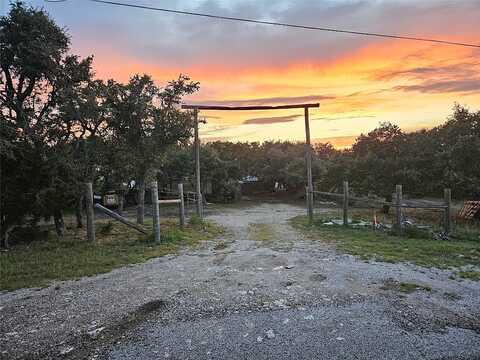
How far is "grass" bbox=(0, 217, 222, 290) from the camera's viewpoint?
17.4 ft

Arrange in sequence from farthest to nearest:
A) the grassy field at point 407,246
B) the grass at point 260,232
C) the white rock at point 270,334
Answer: the grass at point 260,232, the grassy field at point 407,246, the white rock at point 270,334

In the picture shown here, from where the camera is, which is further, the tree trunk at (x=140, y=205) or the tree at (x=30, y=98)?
the tree trunk at (x=140, y=205)

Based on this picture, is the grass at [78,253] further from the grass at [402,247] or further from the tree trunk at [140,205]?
the grass at [402,247]

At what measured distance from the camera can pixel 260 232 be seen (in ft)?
31.5

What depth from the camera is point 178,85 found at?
10.8 meters

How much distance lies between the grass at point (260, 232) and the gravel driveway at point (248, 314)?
2.75 m

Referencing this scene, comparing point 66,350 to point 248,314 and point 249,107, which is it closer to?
point 248,314

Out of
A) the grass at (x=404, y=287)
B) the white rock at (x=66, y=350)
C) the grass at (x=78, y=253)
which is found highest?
the grass at (x=78, y=253)

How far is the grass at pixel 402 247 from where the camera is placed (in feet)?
20.0

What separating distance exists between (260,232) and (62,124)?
6.54m

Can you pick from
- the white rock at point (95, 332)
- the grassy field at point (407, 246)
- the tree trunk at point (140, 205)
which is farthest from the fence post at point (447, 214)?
the tree trunk at point (140, 205)

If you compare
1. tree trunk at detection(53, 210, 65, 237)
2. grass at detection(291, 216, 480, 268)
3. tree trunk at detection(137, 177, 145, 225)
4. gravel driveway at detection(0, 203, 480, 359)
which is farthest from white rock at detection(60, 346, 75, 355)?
tree trunk at detection(137, 177, 145, 225)

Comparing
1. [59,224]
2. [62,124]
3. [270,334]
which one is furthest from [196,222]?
[270,334]

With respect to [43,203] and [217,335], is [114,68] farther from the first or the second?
[217,335]
